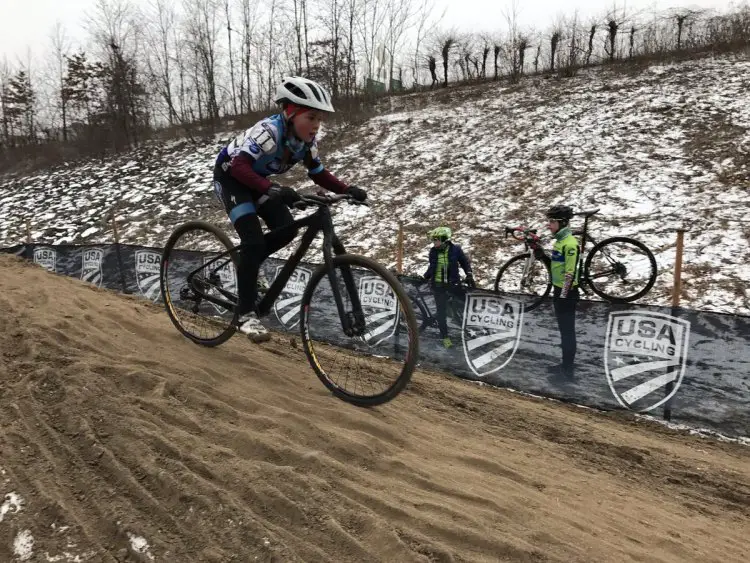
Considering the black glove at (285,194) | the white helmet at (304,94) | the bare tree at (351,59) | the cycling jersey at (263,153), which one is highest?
the bare tree at (351,59)

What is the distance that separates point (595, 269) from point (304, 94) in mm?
8019

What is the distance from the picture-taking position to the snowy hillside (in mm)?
11438

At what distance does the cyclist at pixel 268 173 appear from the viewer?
3.55 metres

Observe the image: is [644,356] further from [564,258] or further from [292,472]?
[292,472]

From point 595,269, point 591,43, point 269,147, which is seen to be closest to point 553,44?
point 591,43

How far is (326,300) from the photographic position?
4168 mm

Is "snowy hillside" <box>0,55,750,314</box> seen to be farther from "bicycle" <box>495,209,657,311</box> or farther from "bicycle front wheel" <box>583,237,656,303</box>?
"bicycle" <box>495,209,657,311</box>

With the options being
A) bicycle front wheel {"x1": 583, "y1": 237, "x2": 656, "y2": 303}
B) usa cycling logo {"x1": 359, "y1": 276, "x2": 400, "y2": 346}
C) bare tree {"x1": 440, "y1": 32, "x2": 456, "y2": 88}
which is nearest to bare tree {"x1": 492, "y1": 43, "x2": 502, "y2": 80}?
bare tree {"x1": 440, "y1": 32, "x2": 456, "y2": 88}

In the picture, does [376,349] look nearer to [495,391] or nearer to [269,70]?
[495,391]

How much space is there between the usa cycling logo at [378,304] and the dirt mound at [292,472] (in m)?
0.77

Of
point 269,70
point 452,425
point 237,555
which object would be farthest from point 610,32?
point 237,555

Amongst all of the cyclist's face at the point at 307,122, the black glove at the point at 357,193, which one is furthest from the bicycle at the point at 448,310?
the cyclist's face at the point at 307,122

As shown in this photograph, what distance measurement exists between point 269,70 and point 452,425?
3435 cm

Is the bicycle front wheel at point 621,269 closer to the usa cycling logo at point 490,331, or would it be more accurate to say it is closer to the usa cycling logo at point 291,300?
the usa cycling logo at point 490,331
